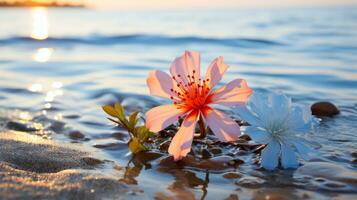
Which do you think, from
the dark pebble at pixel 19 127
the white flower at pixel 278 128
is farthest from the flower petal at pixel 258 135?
the dark pebble at pixel 19 127

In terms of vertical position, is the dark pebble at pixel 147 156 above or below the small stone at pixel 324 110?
below

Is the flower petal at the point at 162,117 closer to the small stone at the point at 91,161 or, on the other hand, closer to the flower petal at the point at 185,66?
the flower petal at the point at 185,66

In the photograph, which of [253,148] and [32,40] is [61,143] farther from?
[32,40]

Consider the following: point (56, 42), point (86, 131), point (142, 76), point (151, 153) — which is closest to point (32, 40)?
point (56, 42)

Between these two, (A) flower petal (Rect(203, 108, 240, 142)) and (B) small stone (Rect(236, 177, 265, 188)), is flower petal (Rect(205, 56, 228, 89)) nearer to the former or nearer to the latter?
(A) flower petal (Rect(203, 108, 240, 142))

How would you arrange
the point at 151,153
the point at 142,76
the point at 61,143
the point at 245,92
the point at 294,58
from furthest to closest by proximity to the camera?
the point at 294,58
the point at 142,76
the point at 61,143
the point at 151,153
the point at 245,92

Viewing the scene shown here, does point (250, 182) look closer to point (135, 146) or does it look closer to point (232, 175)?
point (232, 175)

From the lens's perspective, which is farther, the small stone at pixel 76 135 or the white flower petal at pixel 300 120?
the small stone at pixel 76 135

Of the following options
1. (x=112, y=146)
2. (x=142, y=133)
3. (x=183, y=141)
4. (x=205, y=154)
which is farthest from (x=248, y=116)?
(x=112, y=146)
